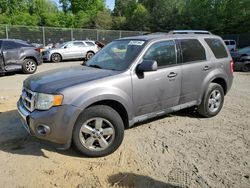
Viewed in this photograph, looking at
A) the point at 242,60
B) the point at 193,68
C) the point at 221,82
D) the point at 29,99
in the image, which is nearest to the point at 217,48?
the point at 221,82

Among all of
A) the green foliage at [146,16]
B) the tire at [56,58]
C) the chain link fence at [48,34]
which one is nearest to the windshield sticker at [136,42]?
the tire at [56,58]

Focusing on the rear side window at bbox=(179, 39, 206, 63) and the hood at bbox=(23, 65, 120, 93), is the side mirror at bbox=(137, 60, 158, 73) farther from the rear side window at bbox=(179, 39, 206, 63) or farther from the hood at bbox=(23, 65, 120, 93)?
the rear side window at bbox=(179, 39, 206, 63)

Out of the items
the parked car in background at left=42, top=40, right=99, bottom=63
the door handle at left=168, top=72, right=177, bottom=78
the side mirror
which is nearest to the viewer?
the side mirror

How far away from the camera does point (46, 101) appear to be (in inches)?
154

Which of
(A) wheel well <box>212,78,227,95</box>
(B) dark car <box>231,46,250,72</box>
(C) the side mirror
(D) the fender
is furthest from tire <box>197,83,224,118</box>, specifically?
(B) dark car <box>231,46,250,72</box>

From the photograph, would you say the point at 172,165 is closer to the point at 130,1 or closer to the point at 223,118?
the point at 223,118

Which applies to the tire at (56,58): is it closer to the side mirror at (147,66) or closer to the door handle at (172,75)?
the door handle at (172,75)

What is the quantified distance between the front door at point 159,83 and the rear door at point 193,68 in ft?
0.63

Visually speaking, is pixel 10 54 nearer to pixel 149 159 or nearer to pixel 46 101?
pixel 46 101

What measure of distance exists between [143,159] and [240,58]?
1168cm

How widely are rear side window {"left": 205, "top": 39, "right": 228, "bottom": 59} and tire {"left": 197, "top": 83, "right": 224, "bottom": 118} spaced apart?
2.17ft

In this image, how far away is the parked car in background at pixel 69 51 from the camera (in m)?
19.1

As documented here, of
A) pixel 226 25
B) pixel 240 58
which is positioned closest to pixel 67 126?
pixel 240 58

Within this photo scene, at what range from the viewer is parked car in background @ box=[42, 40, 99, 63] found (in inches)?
753
